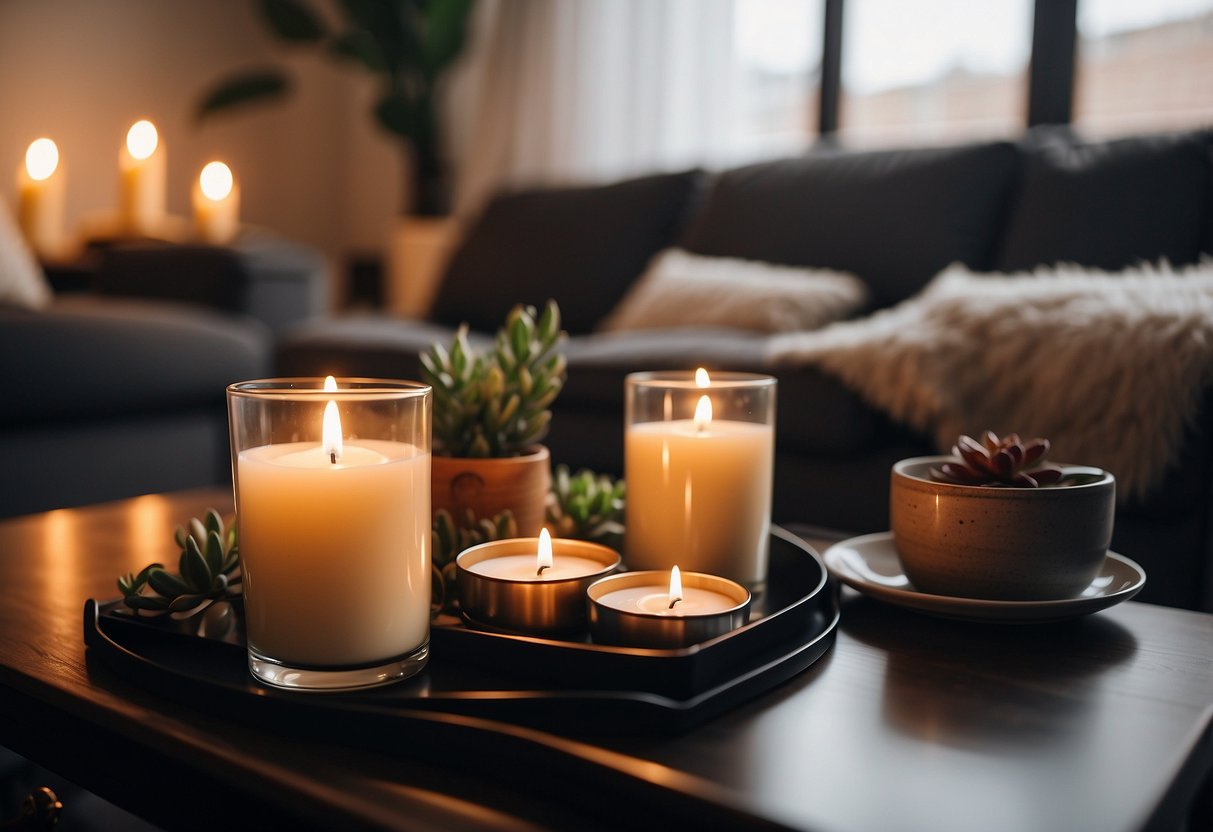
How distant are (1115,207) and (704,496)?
1.56 metres

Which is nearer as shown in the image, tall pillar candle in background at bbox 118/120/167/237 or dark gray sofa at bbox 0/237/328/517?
dark gray sofa at bbox 0/237/328/517

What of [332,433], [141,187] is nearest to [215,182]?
[141,187]

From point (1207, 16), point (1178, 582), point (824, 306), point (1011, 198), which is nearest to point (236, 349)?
point (824, 306)

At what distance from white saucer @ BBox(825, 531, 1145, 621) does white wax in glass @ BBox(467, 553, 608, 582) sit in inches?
7.6

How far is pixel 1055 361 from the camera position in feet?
4.71

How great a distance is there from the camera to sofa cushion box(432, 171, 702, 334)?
2613mm

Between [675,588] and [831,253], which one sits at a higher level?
[831,253]

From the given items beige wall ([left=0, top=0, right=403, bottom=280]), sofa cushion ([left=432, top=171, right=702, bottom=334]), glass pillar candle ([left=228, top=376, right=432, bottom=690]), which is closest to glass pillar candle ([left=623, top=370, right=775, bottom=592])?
glass pillar candle ([left=228, top=376, right=432, bottom=690])

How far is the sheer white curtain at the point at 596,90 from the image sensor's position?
3.26 metres

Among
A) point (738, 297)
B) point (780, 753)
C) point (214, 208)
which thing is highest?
point (214, 208)

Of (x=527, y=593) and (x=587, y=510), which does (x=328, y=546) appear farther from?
(x=587, y=510)

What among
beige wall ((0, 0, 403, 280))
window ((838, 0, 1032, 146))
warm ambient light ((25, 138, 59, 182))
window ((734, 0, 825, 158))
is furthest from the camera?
beige wall ((0, 0, 403, 280))

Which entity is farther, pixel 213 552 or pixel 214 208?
pixel 214 208

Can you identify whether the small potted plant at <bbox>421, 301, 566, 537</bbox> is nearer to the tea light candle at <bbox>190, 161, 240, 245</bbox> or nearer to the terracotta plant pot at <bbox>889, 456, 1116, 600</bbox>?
the terracotta plant pot at <bbox>889, 456, 1116, 600</bbox>
